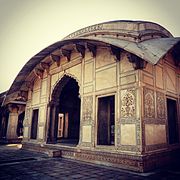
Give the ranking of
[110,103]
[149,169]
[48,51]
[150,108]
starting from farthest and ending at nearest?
[48,51]
[110,103]
[150,108]
[149,169]

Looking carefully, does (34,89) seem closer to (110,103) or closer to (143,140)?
(110,103)

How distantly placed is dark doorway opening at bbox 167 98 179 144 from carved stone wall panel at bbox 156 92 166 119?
39.1 inches

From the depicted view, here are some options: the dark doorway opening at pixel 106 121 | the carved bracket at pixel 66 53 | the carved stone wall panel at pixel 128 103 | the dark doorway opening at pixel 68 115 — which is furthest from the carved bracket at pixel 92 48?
the dark doorway opening at pixel 68 115

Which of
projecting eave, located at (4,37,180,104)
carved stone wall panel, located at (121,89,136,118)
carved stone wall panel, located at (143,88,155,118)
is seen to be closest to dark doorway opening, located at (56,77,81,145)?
projecting eave, located at (4,37,180,104)

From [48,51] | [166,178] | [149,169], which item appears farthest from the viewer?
[48,51]

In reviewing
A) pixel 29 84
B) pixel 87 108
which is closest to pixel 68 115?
pixel 29 84

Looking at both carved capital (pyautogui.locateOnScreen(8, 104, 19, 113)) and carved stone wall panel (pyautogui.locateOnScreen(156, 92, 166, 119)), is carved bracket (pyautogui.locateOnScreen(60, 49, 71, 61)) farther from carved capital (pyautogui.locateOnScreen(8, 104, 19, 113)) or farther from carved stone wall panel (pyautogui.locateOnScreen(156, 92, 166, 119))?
carved capital (pyautogui.locateOnScreen(8, 104, 19, 113))

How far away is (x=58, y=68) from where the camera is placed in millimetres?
9000

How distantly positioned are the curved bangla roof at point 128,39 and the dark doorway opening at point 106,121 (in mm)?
2176

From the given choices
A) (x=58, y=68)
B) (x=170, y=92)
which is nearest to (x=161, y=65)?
(x=170, y=92)

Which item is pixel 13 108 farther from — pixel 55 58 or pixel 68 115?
pixel 55 58

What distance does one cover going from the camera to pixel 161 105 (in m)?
6.17

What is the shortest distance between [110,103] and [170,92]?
7.54 feet

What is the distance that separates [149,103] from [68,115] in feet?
24.6
